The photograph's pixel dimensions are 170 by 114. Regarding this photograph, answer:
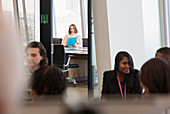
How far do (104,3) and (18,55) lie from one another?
3.48m

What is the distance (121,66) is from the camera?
239 centimetres

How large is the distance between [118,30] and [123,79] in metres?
1.47

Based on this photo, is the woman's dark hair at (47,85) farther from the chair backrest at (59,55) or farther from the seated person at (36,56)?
the chair backrest at (59,55)

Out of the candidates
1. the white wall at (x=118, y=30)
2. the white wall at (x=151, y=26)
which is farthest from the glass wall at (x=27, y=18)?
the white wall at (x=151, y=26)

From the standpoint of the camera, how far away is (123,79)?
2328 mm

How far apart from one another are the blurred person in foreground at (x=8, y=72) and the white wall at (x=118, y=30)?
340 centimetres

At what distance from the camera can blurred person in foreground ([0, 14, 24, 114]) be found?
22 centimetres

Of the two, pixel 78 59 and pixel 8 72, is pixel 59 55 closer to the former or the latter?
pixel 78 59

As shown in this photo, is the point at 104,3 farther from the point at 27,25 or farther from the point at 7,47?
the point at 7,47

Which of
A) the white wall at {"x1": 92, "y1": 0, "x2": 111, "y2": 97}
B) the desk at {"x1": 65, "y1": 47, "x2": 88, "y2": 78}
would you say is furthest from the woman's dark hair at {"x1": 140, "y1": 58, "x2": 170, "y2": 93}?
the desk at {"x1": 65, "y1": 47, "x2": 88, "y2": 78}

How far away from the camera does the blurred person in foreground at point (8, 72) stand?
22 cm

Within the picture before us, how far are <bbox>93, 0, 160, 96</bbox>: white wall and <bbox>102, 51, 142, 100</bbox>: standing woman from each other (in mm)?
1225

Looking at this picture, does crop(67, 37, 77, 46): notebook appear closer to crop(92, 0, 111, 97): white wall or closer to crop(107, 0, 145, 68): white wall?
crop(92, 0, 111, 97): white wall

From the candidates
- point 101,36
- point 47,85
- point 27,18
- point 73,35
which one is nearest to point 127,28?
point 101,36
